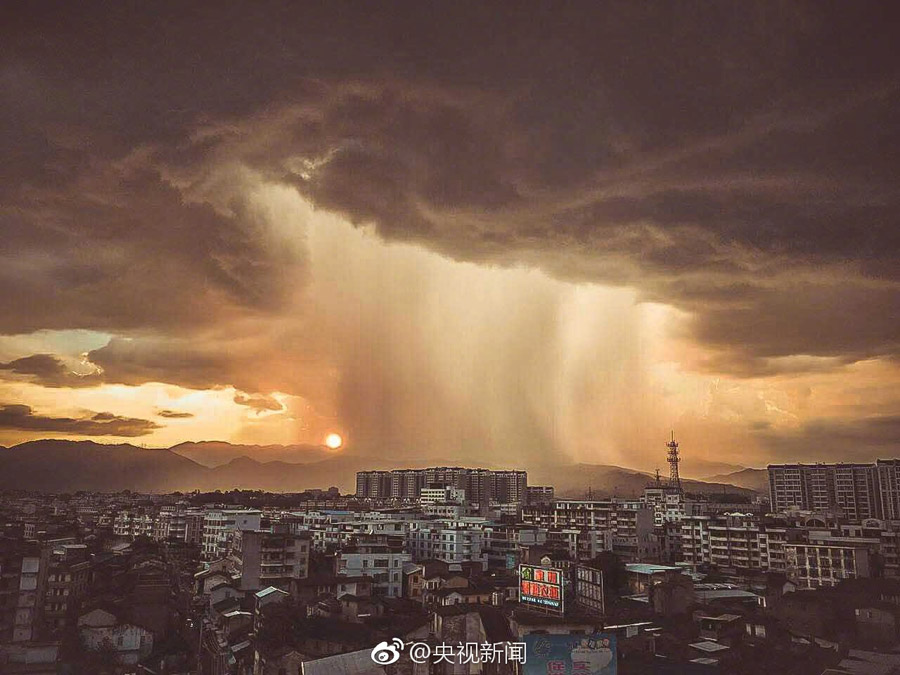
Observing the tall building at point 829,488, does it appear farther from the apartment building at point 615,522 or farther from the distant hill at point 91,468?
the distant hill at point 91,468

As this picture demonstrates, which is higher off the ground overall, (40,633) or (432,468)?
(432,468)

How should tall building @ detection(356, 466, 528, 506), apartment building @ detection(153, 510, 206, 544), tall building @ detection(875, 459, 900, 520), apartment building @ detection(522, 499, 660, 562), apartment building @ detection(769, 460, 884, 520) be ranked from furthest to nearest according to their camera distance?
tall building @ detection(356, 466, 528, 506)
apartment building @ detection(769, 460, 884, 520)
tall building @ detection(875, 459, 900, 520)
apartment building @ detection(153, 510, 206, 544)
apartment building @ detection(522, 499, 660, 562)

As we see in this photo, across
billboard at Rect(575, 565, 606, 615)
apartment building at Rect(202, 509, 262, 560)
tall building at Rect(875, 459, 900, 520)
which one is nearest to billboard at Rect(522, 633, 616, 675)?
billboard at Rect(575, 565, 606, 615)

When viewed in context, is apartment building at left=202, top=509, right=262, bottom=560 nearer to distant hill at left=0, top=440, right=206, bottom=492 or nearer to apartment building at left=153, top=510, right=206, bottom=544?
apartment building at left=153, top=510, right=206, bottom=544

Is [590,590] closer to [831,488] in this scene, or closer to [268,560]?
[268,560]

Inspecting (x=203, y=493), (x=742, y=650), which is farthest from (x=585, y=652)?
(x=203, y=493)

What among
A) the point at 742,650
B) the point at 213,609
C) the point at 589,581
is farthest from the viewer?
the point at 213,609

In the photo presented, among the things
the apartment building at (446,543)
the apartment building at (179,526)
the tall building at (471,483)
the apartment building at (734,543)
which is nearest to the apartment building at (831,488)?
the apartment building at (734,543)

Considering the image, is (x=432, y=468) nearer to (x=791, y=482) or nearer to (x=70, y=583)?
(x=791, y=482)
